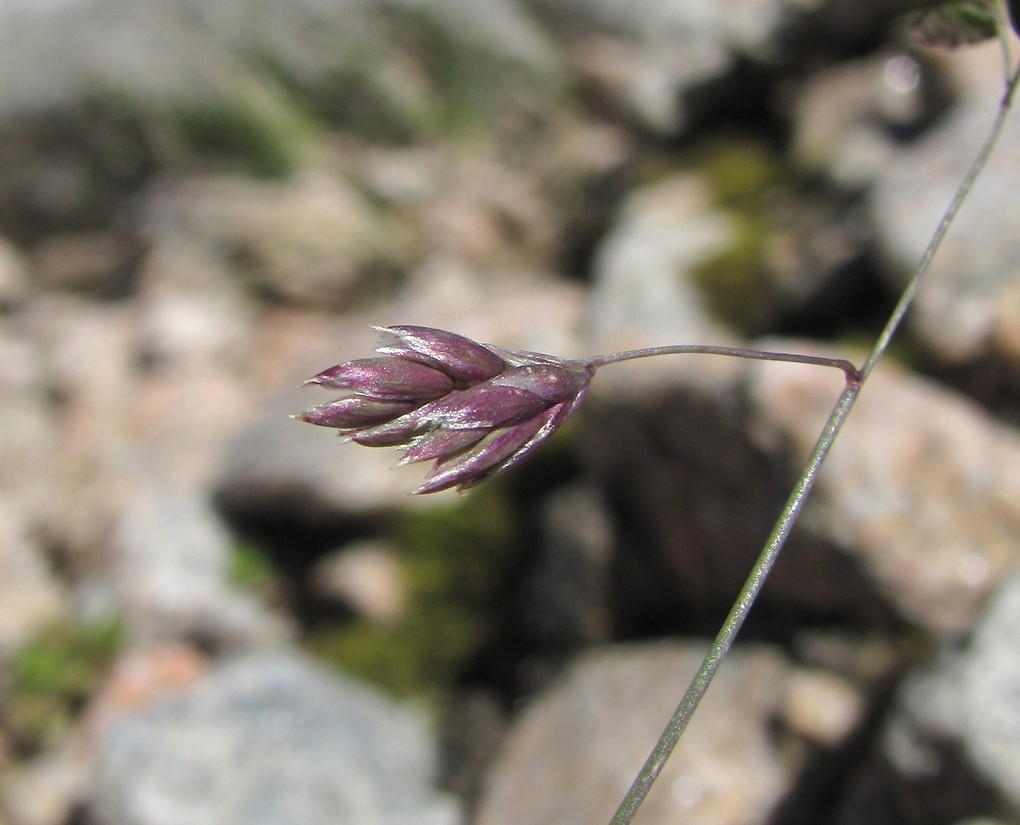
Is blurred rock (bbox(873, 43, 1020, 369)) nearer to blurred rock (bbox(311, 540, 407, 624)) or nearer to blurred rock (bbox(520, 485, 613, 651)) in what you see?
blurred rock (bbox(520, 485, 613, 651))

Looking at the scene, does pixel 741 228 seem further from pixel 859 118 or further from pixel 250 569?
pixel 250 569

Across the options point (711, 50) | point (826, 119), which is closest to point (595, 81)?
point (711, 50)

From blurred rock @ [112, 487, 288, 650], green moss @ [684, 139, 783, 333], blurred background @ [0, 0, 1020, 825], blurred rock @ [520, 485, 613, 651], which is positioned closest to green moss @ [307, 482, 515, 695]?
blurred background @ [0, 0, 1020, 825]

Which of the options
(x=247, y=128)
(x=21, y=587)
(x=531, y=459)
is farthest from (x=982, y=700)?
(x=247, y=128)

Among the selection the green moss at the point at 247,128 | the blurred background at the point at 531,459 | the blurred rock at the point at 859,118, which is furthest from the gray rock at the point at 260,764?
the green moss at the point at 247,128

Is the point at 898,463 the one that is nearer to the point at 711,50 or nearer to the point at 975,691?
the point at 975,691

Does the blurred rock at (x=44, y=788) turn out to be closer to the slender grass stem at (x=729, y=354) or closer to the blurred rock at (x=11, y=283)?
the blurred rock at (x=11, y=283)
